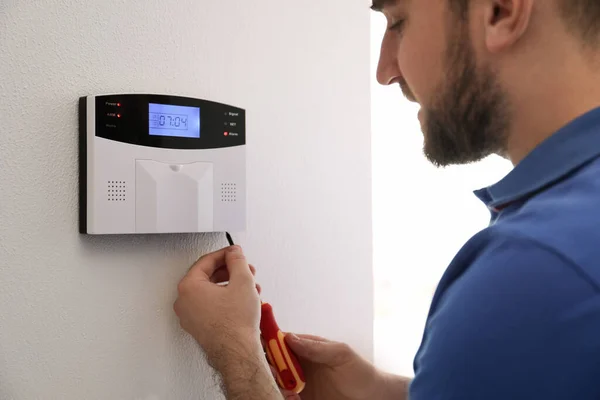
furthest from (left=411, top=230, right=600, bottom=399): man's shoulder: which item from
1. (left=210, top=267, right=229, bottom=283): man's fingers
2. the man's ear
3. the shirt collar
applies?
(left=210, top=267, right=229, bottom=283): man's fingers

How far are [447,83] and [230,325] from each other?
16.4 inches

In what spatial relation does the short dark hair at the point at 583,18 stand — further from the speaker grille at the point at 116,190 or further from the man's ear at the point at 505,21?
the speaker grille at the point at 116,190

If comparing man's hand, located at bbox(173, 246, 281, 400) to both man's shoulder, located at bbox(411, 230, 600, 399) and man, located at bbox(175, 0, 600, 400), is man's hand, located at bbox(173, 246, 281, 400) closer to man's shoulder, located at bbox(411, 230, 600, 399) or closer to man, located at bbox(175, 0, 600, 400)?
man, located at bbox(175, 0, 600, 400)

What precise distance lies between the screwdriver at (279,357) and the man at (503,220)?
65 mm

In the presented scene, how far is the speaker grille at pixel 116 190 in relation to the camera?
78 centimetres

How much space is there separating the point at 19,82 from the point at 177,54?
0.73ft

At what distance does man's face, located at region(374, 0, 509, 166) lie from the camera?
0.67 meters

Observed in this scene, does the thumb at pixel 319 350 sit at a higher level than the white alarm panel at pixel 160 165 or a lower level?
lower

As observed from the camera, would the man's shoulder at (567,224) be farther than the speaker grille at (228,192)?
No

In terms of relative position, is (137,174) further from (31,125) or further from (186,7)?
(186,7)

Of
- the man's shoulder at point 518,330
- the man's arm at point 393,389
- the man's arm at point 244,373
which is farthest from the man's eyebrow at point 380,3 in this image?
the man's arm at point 393,389

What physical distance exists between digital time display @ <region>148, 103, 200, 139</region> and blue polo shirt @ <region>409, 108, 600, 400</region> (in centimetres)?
44

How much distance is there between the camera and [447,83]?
0.71m

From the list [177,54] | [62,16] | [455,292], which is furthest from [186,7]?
[455,292]
